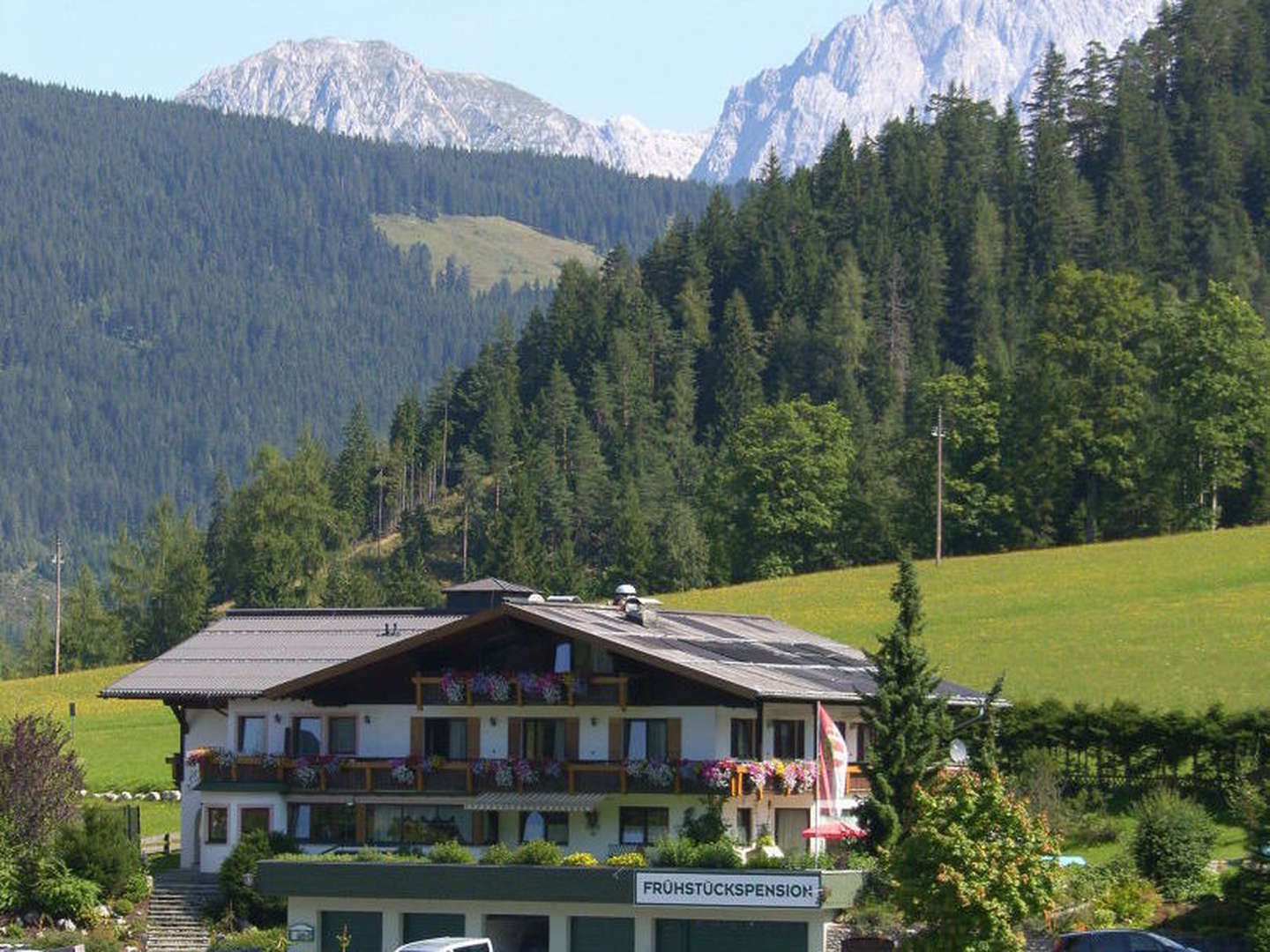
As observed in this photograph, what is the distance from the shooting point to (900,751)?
188ft

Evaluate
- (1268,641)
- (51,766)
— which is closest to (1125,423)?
(1268,641)

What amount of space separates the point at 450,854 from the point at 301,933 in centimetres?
393

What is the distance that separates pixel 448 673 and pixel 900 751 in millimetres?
→ 12122

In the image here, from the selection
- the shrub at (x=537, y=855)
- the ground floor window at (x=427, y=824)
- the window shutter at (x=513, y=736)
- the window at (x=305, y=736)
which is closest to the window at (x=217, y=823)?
the window at (x=305, y=736)

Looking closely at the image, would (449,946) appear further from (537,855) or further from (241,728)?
(241,728)

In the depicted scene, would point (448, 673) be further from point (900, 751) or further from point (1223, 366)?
point (1223, 366)

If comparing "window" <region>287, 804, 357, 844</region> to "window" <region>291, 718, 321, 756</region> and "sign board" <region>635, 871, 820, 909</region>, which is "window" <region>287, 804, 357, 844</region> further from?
"sign board" <region>635, 871, 820, 909</region>

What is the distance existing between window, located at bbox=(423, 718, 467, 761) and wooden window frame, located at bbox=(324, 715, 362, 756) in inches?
88.3

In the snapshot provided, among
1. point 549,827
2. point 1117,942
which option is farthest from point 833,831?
point 1117,942

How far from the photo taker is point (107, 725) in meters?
104

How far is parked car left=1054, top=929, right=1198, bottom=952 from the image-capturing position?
4559cm

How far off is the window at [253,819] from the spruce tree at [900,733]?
54.9 ft

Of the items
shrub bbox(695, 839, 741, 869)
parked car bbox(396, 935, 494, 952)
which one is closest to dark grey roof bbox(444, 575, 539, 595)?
shrub bbox(695, 839, 741, 869)

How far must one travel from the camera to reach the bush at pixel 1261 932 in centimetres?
4588
